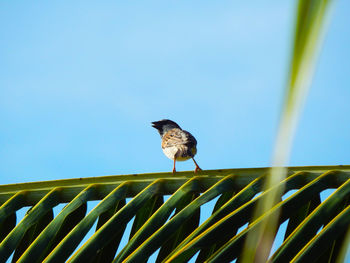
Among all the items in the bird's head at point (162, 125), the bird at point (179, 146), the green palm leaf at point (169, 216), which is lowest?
the green palm leaf at point (169, 216)

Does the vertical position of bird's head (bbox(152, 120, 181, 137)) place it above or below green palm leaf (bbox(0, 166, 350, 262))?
above

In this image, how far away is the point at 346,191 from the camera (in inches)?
75.4

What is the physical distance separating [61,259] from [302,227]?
1026mm

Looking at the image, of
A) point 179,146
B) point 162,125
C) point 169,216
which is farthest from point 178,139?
point 169,216

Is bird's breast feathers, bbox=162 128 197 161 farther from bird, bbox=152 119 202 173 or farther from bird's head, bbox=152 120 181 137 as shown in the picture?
bird's head, bbox=152 120 181 137

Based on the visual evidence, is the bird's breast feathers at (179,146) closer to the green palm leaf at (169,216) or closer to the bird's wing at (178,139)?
the bird's wing at (178,139)

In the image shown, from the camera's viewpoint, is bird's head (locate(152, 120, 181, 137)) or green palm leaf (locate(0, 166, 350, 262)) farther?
bird's head (locate(152, 120, 181, 137))

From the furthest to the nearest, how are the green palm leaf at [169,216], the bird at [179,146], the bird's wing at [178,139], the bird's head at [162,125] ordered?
the bird's head at [162,125] < the bird's wing at [178,139] < the bird at [179,146] < the green palm leaf at [169,216]

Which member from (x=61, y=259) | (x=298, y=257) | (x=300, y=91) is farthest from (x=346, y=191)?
(x=300, y=91)

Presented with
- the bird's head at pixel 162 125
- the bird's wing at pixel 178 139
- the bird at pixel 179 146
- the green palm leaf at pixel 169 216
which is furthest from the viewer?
the bird's head at pixel 162 125

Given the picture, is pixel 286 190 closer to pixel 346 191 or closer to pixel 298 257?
pixel 346 191

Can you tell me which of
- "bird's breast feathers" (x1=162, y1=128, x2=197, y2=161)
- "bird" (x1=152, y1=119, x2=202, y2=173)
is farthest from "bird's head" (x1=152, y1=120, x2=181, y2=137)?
"bird's breast feathers" (x1=162, y1=128, x2=197, y2=161)

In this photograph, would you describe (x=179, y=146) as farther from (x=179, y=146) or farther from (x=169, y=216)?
(x=169, y=216)

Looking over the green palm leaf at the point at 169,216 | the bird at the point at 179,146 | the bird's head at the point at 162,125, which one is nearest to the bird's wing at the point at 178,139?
the bird at the point at 179,146
